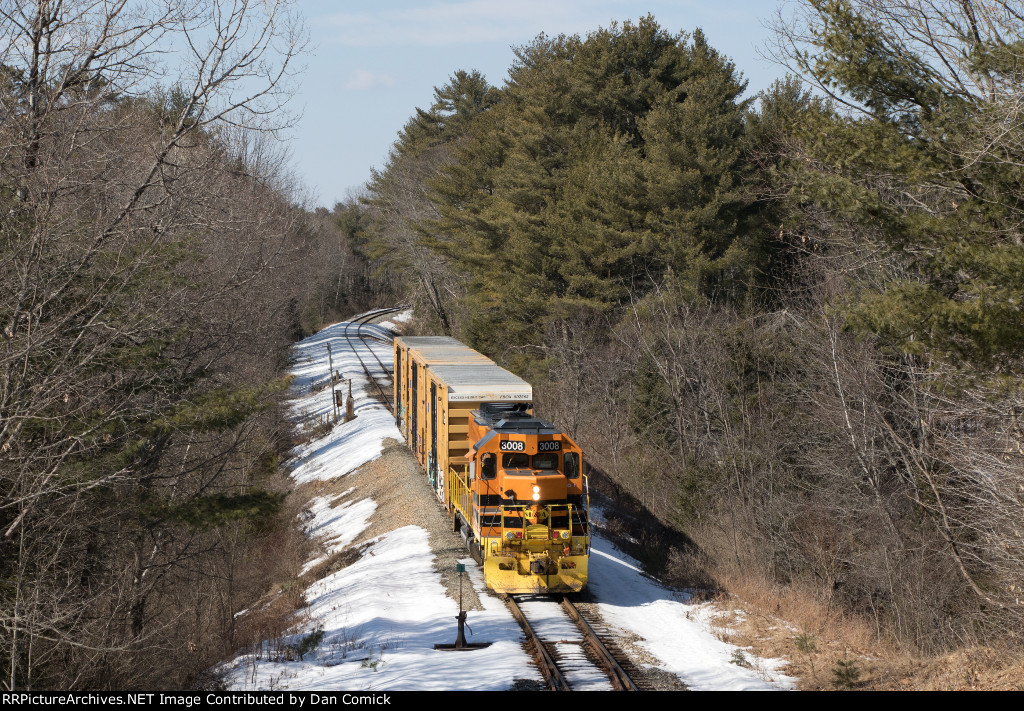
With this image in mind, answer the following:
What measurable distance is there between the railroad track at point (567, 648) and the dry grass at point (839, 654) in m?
2.46

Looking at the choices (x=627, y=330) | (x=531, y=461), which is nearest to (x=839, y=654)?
(x=531, y=461)

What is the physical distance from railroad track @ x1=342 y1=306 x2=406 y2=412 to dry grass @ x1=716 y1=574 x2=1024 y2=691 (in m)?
25.8

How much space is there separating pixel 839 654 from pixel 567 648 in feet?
13.8

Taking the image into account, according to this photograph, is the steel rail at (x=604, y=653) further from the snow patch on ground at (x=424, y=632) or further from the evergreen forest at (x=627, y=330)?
the evergreen forest at (x=627, y=330)

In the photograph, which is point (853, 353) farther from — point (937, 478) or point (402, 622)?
point (402, 622)

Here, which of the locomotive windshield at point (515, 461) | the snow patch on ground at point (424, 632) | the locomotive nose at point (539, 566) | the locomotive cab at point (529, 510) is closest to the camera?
the snow patch on ground at point (424, 632)

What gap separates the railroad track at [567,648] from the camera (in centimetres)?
1165

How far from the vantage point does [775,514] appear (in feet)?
77.0

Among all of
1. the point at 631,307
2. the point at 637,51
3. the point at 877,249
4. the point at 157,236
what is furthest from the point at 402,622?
the point at 637,51

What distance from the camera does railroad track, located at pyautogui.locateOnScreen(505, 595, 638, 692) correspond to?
11.7 metres

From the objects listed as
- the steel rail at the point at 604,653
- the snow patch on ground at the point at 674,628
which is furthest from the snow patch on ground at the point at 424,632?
the steel rail at the point at 604,653

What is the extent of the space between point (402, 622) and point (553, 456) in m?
4.15

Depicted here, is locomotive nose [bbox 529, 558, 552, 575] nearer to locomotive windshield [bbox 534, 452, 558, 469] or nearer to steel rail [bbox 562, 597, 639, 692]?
steel rail [bbox 562, 597, 639, 692]

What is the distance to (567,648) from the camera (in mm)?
13180
